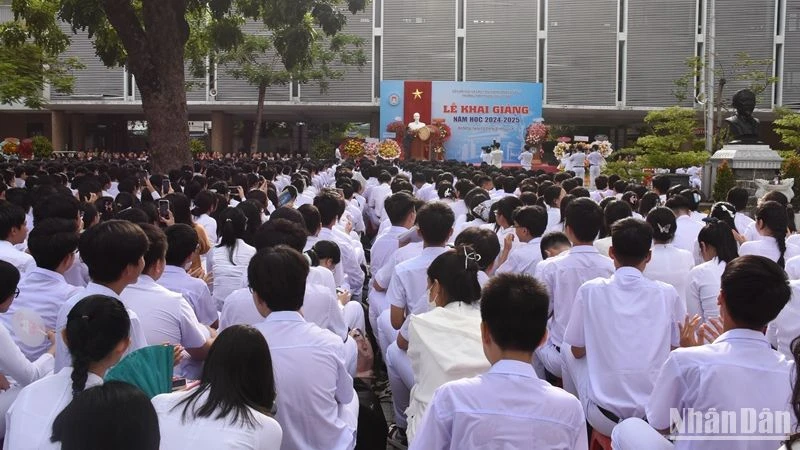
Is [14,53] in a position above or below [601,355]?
above

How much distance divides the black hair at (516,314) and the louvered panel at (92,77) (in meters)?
32.8

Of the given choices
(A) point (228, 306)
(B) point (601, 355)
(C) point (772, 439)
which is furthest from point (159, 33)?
(C) point (772, 439)

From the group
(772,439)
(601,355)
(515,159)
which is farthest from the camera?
(515,159)

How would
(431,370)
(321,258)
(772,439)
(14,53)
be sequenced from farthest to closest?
(14,53), (321,258), (431,370), (772,439)

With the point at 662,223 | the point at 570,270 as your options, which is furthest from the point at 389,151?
the point at 570,270

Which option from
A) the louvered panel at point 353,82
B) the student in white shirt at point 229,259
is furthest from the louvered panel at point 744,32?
the student in white shirt at point 229,259

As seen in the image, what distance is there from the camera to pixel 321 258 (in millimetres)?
5645

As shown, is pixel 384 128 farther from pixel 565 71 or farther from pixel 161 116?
pixel 161 116

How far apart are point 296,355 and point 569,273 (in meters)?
1.98

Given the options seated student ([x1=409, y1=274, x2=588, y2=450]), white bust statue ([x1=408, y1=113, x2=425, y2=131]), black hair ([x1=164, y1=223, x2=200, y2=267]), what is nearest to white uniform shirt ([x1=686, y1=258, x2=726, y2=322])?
seated student ([x1=409, y1=274, x2=588, y2=450])

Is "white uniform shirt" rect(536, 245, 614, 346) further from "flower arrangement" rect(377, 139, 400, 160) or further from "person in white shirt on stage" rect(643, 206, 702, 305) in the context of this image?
"flower arrangement" rect(377, 139, 400, 160)

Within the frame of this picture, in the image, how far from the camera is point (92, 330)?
2906 mm

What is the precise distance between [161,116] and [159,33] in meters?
1.28

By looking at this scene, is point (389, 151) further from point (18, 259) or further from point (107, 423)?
point (107, 423)
